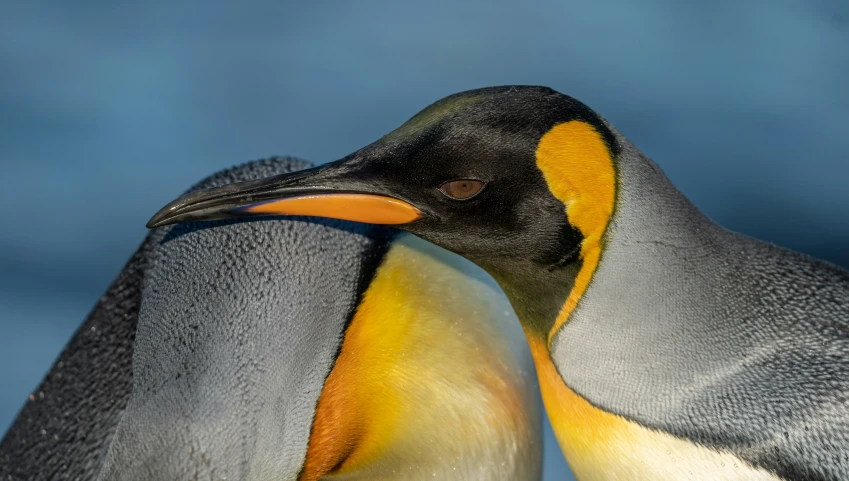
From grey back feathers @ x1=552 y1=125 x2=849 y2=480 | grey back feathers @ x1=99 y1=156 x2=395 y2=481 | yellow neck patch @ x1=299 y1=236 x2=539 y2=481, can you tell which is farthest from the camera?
yellow neck patch @ x1=299 y1=236 x2=539 y2=481

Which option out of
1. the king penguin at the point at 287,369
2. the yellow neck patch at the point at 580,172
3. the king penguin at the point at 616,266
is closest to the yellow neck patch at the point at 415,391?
the king penguin at the point at 287,369

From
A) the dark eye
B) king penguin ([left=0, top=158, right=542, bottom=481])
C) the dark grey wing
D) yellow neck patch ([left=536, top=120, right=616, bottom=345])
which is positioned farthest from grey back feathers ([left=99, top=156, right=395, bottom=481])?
yellow neck patch ([left=536, top=120, right=616, bottom=345])

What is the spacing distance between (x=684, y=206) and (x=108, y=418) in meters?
0.92

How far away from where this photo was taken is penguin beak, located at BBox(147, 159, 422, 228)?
111 centimetres

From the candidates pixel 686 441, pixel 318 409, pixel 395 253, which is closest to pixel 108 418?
pixel 318 409

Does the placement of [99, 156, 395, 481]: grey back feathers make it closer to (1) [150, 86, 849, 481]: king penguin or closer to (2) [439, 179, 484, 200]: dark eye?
(1) [150, 86, 849, 481]: king penguin

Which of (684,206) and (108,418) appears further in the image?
(108,418)

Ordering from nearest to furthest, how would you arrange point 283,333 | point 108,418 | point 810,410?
point 810,410 < point 283,333 < point 108,418

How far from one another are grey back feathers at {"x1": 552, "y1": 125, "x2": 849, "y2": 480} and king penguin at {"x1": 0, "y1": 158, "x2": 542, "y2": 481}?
0.31m

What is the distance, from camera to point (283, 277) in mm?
1299

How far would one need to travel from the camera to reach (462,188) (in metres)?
1.10

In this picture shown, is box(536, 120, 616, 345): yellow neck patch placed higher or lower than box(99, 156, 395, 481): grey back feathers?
higher

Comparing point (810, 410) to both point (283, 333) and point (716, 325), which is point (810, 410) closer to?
point (716, 325)

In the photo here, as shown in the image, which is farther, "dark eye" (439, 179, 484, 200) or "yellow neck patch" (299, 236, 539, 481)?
"yellow neck patch" (299, 236, 539, 481)
